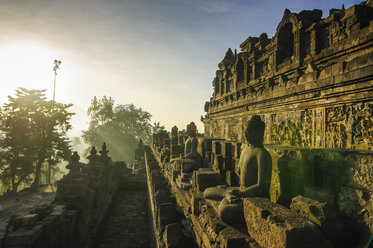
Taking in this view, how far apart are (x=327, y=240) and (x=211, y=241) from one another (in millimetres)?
1317

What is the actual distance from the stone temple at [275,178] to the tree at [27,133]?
11.6 meters

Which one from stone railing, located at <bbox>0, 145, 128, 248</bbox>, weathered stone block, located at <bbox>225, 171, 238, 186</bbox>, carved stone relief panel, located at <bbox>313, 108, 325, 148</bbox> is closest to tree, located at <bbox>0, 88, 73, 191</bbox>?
stone railing, located at <bbox>0, 145, 128, 248</bbox>

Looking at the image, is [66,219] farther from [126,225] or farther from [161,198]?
[126,225]

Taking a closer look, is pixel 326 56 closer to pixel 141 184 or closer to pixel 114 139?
pixel 141 184

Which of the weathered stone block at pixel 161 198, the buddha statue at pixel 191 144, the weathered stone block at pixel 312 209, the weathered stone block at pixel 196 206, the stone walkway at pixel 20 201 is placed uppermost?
the buddha statue at pixel 191 144

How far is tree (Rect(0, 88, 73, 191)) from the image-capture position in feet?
56.7

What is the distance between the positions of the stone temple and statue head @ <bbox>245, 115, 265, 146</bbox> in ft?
0.05

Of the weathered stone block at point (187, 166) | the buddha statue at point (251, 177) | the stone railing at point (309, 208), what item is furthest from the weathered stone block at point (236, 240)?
the weathered stone block at point (187, 166)

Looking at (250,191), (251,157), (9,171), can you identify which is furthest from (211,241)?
(9,171)

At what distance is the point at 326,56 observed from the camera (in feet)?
24.8

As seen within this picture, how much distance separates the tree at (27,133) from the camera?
1728 centimetres

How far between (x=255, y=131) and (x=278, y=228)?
1.41m

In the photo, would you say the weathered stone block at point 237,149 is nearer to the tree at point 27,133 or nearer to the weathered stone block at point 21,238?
the weathered stone block at point 21,238

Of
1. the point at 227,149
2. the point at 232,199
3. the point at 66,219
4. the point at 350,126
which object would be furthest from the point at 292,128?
the point at 66,219
